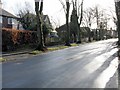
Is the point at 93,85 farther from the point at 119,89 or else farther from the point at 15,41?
the point at 15,41

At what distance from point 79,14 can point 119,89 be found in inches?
2491

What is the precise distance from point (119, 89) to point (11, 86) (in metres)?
3.89

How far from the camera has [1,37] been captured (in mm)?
36438

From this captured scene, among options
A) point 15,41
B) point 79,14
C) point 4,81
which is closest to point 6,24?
point 79,14

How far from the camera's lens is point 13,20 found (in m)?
69.6

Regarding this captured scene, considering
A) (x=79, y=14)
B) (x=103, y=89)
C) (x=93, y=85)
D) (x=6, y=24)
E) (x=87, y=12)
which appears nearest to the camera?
(x=103, y=89)

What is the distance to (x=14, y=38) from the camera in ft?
128

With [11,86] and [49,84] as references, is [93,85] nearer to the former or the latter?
[49,84]

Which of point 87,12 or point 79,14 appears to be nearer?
point 79,14

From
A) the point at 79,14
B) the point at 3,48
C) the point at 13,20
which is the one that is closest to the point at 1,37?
the point at 3,48

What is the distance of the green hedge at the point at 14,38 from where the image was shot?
37.0 metres

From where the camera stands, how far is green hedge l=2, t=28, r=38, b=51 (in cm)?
3700

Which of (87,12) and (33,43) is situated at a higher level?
(87,12)

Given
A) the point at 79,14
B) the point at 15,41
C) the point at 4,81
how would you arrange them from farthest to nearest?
the point at 79,14
the point at 15,41
the point at 4,81
